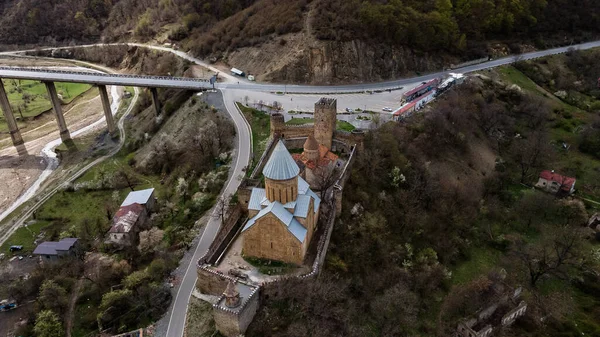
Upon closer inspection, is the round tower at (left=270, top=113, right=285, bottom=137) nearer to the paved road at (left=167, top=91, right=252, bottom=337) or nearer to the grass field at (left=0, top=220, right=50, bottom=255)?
the paved road at (left=167, top=91, right=252, bottom=337)

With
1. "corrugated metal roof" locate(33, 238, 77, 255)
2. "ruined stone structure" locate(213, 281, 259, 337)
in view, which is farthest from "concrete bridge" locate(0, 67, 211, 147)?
"ruined stone structure" locate(213, 281, 259, 337)

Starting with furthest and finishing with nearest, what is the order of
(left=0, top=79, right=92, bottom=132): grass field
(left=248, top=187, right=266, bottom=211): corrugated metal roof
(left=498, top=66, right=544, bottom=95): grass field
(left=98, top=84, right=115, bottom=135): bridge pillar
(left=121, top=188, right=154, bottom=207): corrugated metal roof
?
(left=0, top=79, right=92, bottom=132): grass field
(left=498, top=66, right=544, bottom=95): grass field
(left=98, top=84, right=115, bottom=135): bridge pillar
(left=121, top=188, right=154, bottom=207): corrugated metal roof
(left=248, top=187, right=266, bottom=211): corrugated metal roof

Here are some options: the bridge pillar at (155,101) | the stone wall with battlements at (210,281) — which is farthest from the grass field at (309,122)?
the bridge pillar at (155,101)

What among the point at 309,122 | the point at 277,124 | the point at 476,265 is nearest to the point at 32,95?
the point at 309,122

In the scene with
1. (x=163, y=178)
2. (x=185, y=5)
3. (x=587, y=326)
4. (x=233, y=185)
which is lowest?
(x=587, y=326)

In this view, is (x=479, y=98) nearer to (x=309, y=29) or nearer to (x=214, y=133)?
(x=309, y=29)

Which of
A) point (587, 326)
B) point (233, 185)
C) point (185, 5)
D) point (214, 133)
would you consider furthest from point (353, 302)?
point (185, 5)
